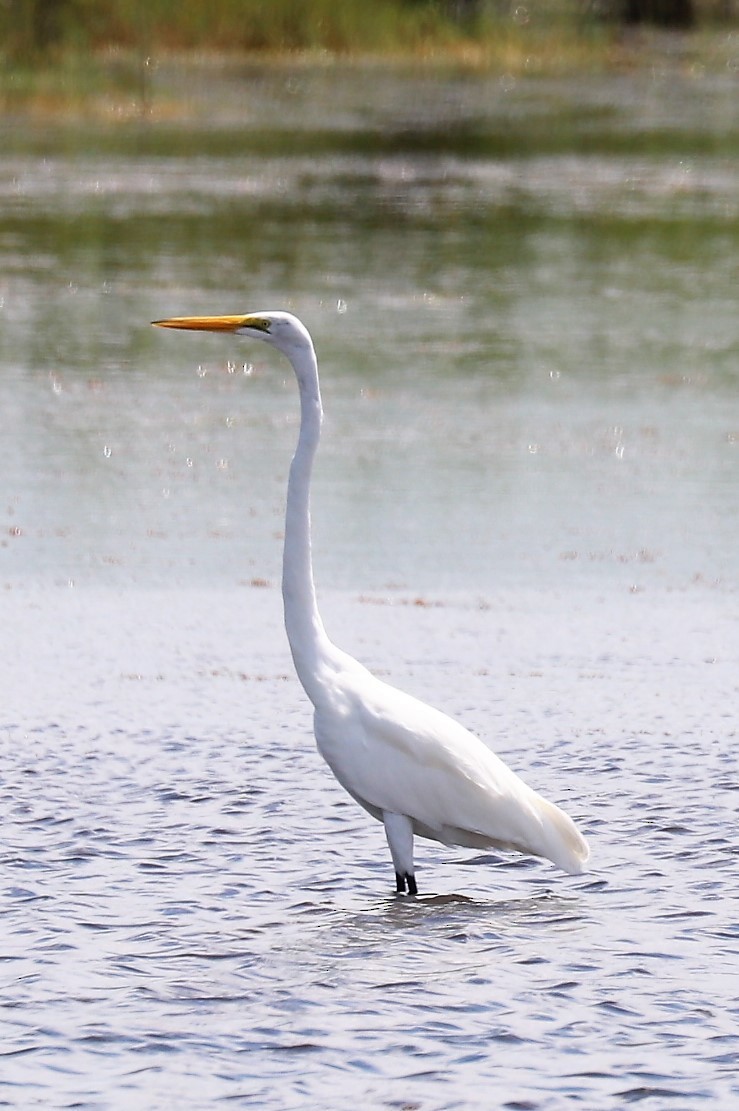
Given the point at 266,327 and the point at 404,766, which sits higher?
the point at 266,327

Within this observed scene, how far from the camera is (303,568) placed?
19.2 ft

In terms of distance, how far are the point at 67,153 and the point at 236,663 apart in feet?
62.1

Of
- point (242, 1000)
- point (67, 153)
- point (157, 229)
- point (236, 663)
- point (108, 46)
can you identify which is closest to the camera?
point (242, 1000)

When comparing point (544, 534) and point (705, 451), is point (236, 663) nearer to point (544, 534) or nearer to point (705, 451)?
point (544, 534)

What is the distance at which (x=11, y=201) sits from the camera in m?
21.8

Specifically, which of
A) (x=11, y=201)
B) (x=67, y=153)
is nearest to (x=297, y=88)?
(x=67, y=153)

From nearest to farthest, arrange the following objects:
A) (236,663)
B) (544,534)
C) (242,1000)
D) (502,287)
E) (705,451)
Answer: (242,1000) < (236,663) < (544,534) < (705,451) < (502,287)

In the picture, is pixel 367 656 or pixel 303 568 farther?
pixel 367 656

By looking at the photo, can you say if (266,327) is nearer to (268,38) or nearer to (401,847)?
(401,847)

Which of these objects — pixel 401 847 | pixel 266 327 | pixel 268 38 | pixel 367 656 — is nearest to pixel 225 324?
pixel 266 327

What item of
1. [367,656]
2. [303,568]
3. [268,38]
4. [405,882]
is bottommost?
[367,656]

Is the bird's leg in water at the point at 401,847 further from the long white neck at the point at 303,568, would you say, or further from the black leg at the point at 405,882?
the long white neck at the point at 303,568

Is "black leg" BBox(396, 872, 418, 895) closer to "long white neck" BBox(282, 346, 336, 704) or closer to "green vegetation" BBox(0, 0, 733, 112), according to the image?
"long white neck" BBox(282, 346, 336, 704)

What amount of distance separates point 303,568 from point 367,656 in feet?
7.47
